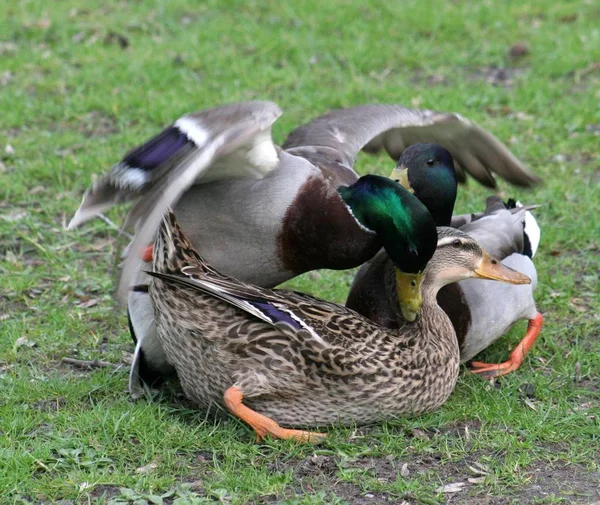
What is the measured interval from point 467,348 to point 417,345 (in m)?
0.56

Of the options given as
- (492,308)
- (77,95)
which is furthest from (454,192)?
(77,95)

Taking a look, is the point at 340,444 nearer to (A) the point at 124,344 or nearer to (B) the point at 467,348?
(B) the point at 467,348

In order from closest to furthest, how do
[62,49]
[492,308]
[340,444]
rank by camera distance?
[340,444] < [492,308] < [62,49]

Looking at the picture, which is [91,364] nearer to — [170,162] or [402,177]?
[170,162]

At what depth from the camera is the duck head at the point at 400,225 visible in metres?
4.18

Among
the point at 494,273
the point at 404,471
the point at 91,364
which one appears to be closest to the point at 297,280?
the point at 91,364

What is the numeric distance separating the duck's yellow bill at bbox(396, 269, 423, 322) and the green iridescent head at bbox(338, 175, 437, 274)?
0.04 meters

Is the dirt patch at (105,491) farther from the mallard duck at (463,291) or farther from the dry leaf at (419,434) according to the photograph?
the mallard duck at (463,291)

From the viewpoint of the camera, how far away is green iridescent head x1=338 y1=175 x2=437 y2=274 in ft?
13.7

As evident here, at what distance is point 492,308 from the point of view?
4.79m

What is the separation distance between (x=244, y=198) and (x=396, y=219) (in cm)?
68

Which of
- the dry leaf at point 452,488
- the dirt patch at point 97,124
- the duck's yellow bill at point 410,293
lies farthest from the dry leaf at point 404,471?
the dirt patch at point 97,124

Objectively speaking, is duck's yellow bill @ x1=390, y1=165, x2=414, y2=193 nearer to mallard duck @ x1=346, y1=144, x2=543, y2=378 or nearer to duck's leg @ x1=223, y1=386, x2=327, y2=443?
mallard duck @ x1=346, y1=144, x2=543, y2=378

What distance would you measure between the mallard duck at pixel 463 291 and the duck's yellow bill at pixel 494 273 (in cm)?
28
